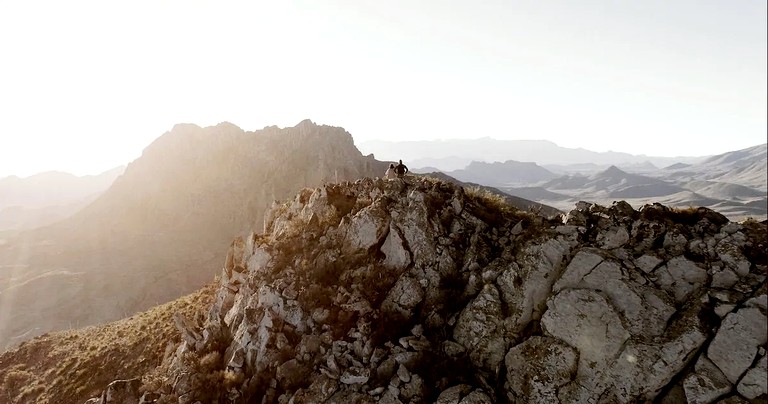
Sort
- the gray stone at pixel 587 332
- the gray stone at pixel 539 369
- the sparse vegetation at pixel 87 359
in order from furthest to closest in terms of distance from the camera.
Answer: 1. the sparse vegetation at pixel 87 359
2. the gray stone at pixel 539 369
3. the gray stone at pixel 587 332

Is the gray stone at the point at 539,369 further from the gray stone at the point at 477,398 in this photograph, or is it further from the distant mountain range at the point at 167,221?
the distant mountain range at the point at 167,221

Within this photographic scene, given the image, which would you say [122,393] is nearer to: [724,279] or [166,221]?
[724,279]

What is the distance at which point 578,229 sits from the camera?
18.2 m

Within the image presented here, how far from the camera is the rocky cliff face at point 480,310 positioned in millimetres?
13953

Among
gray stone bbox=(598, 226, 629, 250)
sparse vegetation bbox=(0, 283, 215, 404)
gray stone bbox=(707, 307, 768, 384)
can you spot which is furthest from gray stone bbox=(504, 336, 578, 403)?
sparse vegetation bbox=(0, 283, 215, 404)

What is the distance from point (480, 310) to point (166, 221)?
140 meters

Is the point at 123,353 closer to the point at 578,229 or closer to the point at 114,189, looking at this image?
the point at 578,229

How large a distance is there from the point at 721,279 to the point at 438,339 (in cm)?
1153

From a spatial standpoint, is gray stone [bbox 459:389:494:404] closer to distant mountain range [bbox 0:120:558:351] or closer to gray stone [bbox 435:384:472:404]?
gray stone [bbox 435:384:472:404]

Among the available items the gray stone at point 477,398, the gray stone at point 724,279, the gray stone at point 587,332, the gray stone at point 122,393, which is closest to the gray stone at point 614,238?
the gray stone at point 587,332

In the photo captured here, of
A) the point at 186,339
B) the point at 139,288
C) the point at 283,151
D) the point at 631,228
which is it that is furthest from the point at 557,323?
the point at 283,151

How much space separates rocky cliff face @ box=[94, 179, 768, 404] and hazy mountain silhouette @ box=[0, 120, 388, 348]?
282ft

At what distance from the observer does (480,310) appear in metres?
17.7

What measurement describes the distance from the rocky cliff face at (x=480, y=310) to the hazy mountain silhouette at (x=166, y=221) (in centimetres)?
8606
